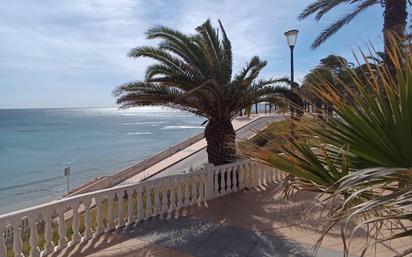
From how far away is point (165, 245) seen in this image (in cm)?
500

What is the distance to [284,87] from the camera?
342 inches

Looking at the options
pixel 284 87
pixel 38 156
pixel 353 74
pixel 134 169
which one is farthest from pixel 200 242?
pixel 38 156

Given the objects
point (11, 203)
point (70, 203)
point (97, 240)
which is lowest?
point (11, 203)

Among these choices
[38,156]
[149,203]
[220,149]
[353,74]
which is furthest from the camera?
[38,156]

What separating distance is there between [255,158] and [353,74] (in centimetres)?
88

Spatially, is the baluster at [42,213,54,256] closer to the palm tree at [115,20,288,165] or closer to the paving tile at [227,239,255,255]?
the paving tile at [227,239,255,255]

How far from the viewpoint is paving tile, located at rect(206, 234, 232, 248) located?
4.94m

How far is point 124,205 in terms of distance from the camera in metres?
6.53

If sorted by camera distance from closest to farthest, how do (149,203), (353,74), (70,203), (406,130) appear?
(406,130) → (353,74) → (70,203) → (149,203)

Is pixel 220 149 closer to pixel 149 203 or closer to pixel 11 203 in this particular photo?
pixel 149 203

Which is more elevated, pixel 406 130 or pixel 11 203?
pixel 406 130

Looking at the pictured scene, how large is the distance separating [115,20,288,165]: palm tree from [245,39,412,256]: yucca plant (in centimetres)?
532

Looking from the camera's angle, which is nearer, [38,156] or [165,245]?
[165,245]

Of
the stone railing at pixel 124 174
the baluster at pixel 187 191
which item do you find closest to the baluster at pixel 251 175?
the baluster at pixel 187 191
